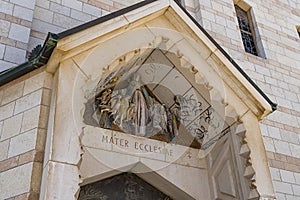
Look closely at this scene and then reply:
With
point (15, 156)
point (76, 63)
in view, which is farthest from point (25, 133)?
point (76, 63)

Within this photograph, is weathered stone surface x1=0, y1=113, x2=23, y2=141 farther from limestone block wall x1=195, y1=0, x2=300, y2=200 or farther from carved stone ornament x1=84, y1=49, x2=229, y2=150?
limestone block wall x1=195, y1=0, x2=300, y2=200

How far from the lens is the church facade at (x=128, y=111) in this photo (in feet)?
13.0

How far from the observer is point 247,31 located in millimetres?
8914

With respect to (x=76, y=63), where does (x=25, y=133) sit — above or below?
below

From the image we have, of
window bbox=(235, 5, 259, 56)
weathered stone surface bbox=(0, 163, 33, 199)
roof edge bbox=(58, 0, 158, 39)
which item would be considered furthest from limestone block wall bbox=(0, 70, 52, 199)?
window bbox=(235, 5, 259, 56)

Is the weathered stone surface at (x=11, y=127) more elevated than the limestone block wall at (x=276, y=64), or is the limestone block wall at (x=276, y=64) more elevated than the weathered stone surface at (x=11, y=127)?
the limestone block wall at (x=276, y=64)

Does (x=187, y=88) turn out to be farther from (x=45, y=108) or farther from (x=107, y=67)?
(x=45, y=108)

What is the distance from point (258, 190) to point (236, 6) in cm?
576

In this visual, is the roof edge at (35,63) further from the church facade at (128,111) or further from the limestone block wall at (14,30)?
the limestone block wall at (14,30)

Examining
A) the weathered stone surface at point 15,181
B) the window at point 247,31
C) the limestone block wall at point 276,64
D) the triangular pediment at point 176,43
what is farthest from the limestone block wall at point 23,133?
the window at point 247,31

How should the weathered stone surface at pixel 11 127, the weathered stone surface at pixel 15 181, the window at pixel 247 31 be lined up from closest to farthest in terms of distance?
the weathered stone surface at pixel 15 181 → the weathered stone surface at pixel 11 127 → the window at pixel 247 31

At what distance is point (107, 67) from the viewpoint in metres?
4.57

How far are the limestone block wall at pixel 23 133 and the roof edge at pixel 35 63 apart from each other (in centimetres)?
7

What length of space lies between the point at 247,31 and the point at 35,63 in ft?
19.3
